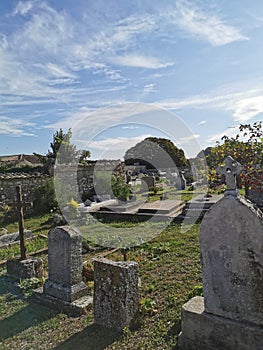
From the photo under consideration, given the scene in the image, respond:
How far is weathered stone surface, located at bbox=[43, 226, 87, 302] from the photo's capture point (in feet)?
15.7

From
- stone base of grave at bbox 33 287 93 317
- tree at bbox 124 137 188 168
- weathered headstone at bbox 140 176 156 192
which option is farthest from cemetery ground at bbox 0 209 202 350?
tree at bbox 124 137 188 168

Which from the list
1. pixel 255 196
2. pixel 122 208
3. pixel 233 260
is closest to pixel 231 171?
pixel 233 260

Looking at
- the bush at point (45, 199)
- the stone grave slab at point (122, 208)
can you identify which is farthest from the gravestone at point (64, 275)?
the bush at point (45, 199)

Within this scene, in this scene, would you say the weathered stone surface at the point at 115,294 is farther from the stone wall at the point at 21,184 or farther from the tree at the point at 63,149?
the tree at the point at 63,149

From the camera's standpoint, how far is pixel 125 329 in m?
3.82

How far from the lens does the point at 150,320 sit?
13.3 feet

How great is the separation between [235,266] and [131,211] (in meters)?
9.74

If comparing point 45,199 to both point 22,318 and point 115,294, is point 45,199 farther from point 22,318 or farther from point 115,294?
point 115,294

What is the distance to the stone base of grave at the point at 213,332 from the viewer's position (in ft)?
9.46

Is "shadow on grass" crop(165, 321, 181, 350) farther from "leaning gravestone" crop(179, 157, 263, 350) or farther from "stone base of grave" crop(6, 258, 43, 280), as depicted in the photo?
"stone base of grave" crop(6, 258, 43, 280)

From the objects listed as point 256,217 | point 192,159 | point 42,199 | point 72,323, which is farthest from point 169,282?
point 192,159

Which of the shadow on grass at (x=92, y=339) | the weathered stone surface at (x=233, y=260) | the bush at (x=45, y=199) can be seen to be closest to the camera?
the weathered stone surface at (x=233, y=260)

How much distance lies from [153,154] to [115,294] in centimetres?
3211

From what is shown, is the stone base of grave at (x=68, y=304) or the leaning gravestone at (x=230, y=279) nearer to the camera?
the leaning gravestone at (x=230, y=279)
